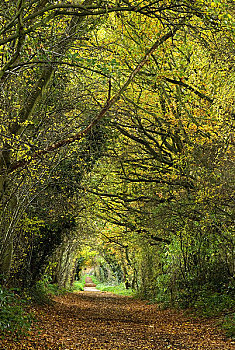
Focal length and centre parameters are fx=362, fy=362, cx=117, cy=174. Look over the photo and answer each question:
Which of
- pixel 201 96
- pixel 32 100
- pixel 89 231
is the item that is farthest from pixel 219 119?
pixel 89 231

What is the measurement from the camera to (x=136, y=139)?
36.3 feet

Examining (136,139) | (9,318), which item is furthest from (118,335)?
(136,139)

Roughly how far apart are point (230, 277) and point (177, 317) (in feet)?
7.48

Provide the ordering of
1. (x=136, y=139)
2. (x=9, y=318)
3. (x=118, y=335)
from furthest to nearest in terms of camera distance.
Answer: (x=136, y=139) → (x=118, y=335) → (x=9, y=318)

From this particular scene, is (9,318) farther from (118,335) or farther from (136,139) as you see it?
(136,139)

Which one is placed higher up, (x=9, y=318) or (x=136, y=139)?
(x=136, y=139)

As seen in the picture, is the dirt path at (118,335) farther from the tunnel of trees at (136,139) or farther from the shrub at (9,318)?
the tunnel of trees at (136,139)

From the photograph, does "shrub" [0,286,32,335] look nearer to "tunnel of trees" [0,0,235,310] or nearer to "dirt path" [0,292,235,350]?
"dirt path" [0,292,235,350]

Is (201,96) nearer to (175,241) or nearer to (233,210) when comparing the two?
(233,210)

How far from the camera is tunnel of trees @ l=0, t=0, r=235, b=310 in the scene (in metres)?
6.95

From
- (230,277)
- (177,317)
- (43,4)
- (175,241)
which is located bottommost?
(177,317)

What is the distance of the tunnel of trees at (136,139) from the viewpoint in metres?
6.95

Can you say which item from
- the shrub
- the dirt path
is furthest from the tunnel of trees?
the dirt path

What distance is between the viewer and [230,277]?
9.41m
